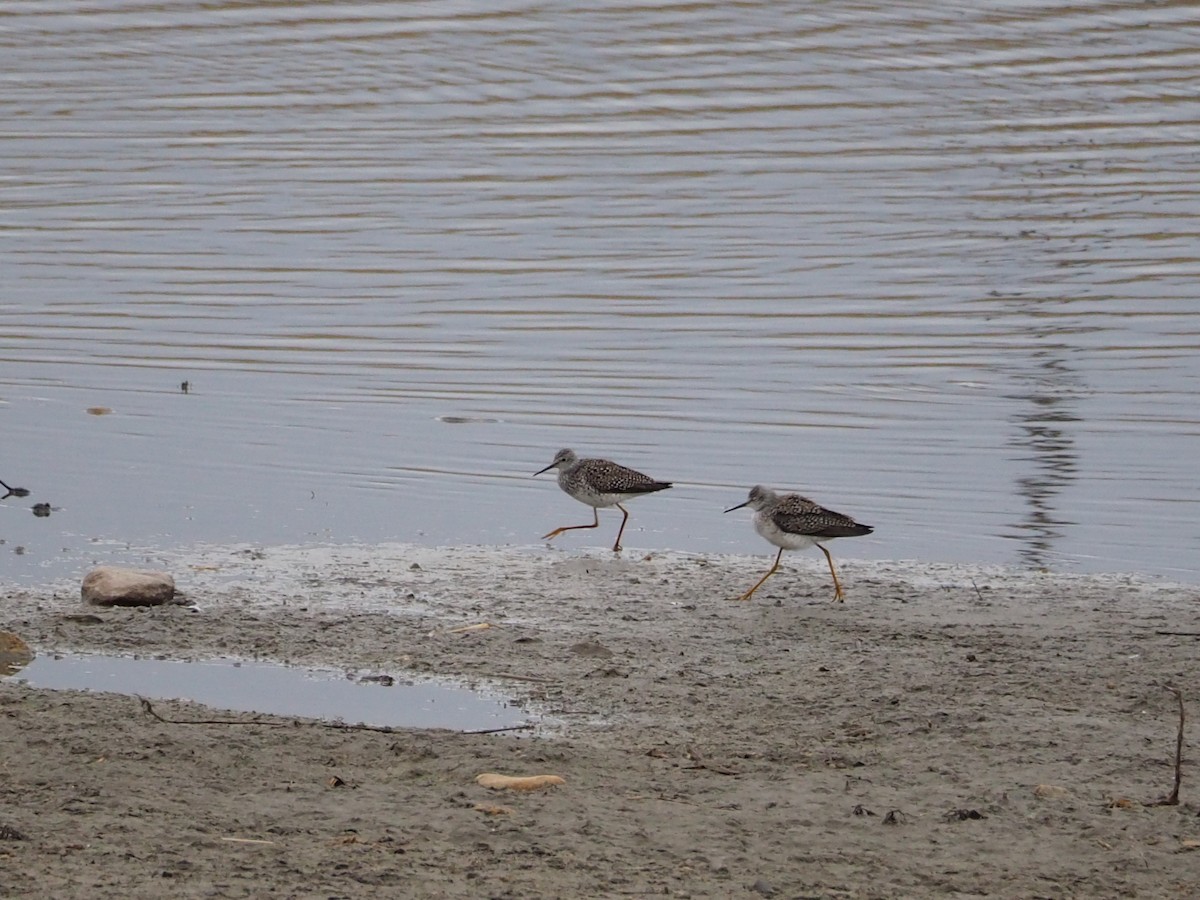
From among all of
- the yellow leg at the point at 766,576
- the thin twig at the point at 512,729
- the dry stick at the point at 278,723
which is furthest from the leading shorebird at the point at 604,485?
the dry stick at the point at 278,723

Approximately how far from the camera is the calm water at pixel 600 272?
10.6 meters

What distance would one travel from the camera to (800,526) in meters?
8.85

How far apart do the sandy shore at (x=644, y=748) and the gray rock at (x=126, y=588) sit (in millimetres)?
93

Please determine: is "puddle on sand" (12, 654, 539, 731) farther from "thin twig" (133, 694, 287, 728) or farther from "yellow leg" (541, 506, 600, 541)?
"yellow leg" (541, 506, 600, 541)

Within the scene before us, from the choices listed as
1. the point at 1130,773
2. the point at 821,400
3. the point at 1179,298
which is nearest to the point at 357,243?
the point at 821,400

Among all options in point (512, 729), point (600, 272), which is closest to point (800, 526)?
point (512, 729)

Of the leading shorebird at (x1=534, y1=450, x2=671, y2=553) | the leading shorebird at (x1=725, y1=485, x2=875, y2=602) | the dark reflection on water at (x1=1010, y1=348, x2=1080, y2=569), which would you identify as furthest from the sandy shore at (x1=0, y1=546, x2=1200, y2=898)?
the leading shorebird at (x1=534, y1=450, x2=671, y2=553)

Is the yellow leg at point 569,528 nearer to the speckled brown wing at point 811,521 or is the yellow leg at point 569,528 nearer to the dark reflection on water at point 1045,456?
the speckled brown wing at point 811,521

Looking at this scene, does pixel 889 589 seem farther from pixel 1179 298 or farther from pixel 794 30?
pixel 794 30

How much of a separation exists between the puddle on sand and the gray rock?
23.5 inches

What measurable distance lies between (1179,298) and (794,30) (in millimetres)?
9326

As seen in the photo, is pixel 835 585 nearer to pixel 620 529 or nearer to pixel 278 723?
pixel 620 529

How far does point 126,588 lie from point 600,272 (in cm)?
884

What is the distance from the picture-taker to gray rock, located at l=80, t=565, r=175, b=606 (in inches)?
307
